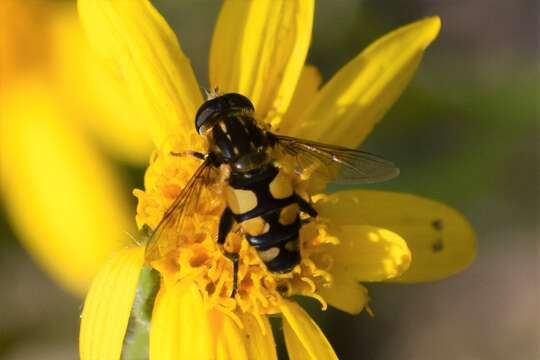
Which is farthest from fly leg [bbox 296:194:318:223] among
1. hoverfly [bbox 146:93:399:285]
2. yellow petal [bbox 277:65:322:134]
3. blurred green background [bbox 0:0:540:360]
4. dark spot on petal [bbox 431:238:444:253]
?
blurred green background [bbox 0:0:540:360]

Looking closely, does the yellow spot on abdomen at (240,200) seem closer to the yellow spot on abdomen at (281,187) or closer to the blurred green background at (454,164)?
the yellow spot on abdomen at (281,187)

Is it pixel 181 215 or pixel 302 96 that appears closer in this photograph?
pixel 181 215

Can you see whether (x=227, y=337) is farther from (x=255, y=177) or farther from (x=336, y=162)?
(x=336, y=162)

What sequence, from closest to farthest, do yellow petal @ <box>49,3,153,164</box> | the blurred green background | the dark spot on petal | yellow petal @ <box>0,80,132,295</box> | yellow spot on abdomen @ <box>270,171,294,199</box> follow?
yellow spot on abdomen @ <box>270,171,294,199</box>, the dark spot on petal, yellow petal @ <box>0,80,132,295</box>, yellow petal @ <box>49,3,153,164</box>, the blurred green background

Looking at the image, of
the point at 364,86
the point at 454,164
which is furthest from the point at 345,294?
the point at 454,164

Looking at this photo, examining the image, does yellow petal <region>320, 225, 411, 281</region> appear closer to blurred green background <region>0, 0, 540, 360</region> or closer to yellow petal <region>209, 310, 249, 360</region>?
yellow petal <region>209, 310, 249, 360</region>

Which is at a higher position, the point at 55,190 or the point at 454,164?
the point at 55,190

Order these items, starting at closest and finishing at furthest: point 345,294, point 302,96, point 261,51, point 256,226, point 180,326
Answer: point 256,226
point 180,326
point 345,294
point 261,51
point 302,96
